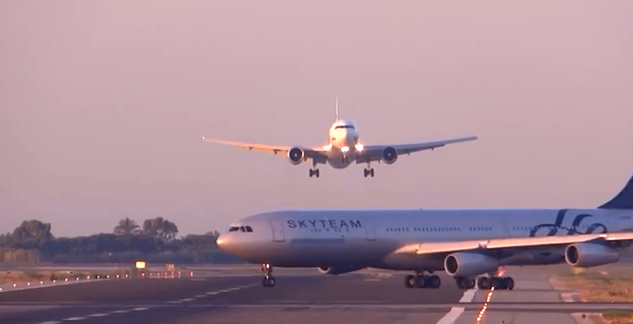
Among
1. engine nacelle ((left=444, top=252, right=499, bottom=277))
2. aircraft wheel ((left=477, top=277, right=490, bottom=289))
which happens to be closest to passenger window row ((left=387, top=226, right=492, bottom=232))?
engine nacelle ((left=444, top=252, right=499, bottom=277))

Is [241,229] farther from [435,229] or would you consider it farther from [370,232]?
[435,229]

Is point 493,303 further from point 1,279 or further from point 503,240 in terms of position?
point 1,279

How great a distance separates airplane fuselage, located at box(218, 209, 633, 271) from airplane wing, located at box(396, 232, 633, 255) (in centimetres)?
41

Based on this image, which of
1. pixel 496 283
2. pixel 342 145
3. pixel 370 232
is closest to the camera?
pixel 496 283

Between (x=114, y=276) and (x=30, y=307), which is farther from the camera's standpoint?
(x=114, y=276)

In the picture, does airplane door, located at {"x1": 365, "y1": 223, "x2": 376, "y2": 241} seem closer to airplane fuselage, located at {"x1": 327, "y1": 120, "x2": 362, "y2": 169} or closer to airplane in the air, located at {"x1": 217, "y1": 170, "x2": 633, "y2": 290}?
airplane in the air, located at {"x1": 217, "y1": 170, "x2": 633, "y2": 290}

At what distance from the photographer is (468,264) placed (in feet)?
186

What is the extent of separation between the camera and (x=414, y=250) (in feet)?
197

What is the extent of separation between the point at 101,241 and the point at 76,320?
305 ft

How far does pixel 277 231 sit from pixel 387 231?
523 cm

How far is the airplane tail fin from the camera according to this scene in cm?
6494

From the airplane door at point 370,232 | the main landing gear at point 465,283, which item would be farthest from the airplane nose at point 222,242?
the main landing gear at point 465,283

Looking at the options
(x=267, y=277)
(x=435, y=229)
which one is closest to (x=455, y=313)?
(x=267, y=277)

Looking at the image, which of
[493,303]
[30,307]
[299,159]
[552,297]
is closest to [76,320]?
[30,307]
